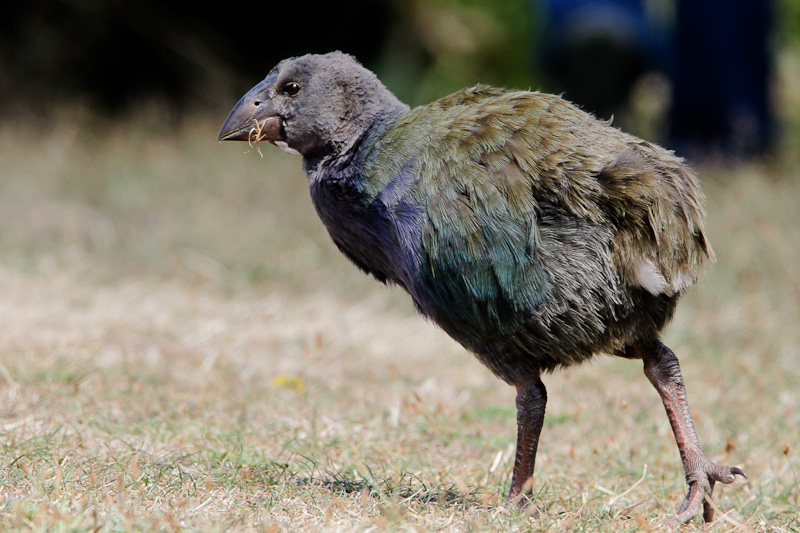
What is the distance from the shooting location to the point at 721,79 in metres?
6.85

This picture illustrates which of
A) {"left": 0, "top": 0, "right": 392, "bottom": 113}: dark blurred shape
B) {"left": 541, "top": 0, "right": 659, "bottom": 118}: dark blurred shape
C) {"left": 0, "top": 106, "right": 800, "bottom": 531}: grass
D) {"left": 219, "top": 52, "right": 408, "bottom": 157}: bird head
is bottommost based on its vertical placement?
{"left": 0, "top": 106, "right": 800, "bottom": 531}: grass

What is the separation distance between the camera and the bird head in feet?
9.92

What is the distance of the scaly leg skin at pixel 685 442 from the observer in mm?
2721

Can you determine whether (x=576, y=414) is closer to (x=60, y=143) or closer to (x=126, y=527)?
(x=126, y=527)

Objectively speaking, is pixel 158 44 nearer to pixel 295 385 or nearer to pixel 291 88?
pixel 295 385

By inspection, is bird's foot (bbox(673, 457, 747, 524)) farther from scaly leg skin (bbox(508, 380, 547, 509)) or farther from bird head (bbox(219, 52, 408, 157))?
bird head (bbox(219, 52, 408, 157))

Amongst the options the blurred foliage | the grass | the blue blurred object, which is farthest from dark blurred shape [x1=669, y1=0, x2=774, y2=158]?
the blurred foliage

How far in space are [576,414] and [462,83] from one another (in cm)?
568

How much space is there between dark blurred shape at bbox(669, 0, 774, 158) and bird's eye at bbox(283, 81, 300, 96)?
4.50m

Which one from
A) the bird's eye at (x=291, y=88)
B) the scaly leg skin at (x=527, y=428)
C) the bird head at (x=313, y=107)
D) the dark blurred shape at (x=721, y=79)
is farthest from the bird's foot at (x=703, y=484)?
the dark blurred shape at (x=721, y=79)

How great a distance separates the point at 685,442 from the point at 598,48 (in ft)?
14.8

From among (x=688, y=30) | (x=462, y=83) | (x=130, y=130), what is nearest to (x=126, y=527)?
(x=688, y=30)

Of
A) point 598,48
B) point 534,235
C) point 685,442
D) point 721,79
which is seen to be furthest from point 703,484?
point 721,79

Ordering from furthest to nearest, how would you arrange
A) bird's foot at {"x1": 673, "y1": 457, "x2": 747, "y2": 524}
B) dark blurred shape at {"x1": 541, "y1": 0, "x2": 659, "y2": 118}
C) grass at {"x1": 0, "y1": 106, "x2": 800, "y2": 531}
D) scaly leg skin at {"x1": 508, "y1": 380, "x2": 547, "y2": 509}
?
dark blurred shape at {"x1": 541, "y1": 0, "x2": 659, "y2": 118} < scaly leg skin at {"x1": 508, "y1": 380, "x2": 547, "y2": 509} < bird's foot at {"x1": 673, "y1": 457, "x2": 747, "y2": 524} < grass at {"x1": 0, "y1": 106, "x2": 800, "y2": 531}
